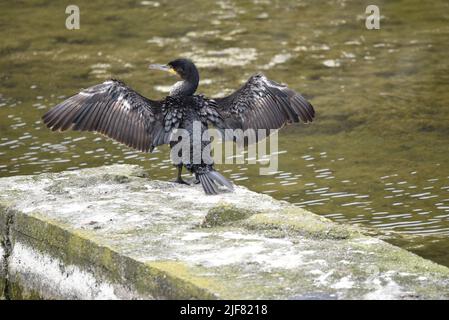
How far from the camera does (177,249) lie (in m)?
5.10

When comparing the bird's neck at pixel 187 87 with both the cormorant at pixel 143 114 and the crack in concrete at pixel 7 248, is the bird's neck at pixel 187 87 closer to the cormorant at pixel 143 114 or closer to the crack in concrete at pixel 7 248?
the cormorant at pixel 143 114

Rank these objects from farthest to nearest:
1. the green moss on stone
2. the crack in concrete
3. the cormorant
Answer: the cormorant → the crack in concrete → the green moss on stone

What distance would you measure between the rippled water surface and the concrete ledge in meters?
1.50

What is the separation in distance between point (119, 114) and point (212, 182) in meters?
0.72

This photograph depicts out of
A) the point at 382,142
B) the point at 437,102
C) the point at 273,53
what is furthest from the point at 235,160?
the point at 273,53

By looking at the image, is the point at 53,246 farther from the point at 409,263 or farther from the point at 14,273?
the point at 409,263

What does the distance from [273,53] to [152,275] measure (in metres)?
6.90

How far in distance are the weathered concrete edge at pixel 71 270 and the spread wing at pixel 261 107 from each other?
1475 mm

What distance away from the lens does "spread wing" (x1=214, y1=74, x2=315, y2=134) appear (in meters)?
6.73

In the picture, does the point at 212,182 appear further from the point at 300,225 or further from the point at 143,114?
the point at 300,225

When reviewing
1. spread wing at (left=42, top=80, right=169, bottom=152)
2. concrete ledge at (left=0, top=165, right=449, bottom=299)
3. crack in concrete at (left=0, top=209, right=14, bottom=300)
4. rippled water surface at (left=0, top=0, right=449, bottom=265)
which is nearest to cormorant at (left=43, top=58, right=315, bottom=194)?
spread wing at (left=42, top=80, right=169, bottom=152)

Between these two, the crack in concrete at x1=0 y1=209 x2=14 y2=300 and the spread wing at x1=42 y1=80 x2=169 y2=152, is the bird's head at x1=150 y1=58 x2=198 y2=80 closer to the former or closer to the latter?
the spread wing at x1=42 y1=80 x2=169 y2=152

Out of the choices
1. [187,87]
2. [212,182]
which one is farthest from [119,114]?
[212,182]
